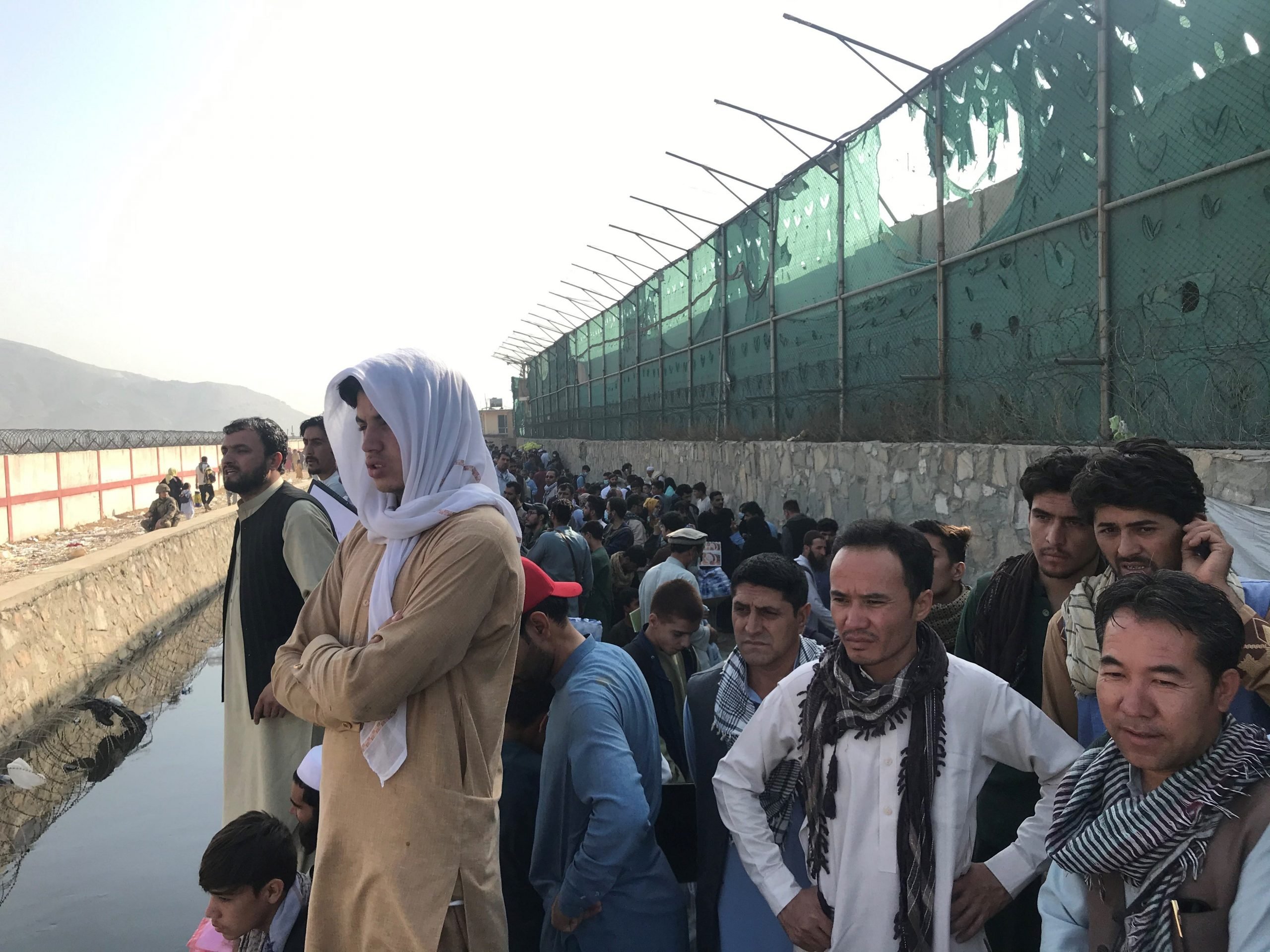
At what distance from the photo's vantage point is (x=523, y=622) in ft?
8.14

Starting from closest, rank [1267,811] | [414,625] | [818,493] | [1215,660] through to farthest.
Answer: [1267,811], [1215,660], [414,625], [818,493]

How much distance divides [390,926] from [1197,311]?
6.43 m

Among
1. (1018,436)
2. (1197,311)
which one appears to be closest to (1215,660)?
(1197,311)

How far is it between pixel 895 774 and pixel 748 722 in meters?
0.42

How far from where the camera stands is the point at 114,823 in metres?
6.18

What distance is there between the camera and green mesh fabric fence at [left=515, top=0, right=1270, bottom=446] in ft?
20.2

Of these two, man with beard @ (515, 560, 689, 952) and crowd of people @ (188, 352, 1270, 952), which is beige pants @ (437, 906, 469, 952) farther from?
man with beard @ (515, 560, 689, 952)

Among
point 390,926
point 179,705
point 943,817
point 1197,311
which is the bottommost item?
point 179,705

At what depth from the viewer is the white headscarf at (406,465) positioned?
6.50 ft

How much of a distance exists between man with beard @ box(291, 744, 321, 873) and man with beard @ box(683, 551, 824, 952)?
3.60 feet

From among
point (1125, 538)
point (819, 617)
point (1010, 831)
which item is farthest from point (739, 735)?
point (819, 617)

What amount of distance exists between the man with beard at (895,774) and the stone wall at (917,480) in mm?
3917

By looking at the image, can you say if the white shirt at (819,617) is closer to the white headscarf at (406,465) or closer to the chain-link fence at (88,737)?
the white headscarf at (406,465)

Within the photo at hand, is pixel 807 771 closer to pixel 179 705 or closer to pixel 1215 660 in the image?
pixel 1215 660
